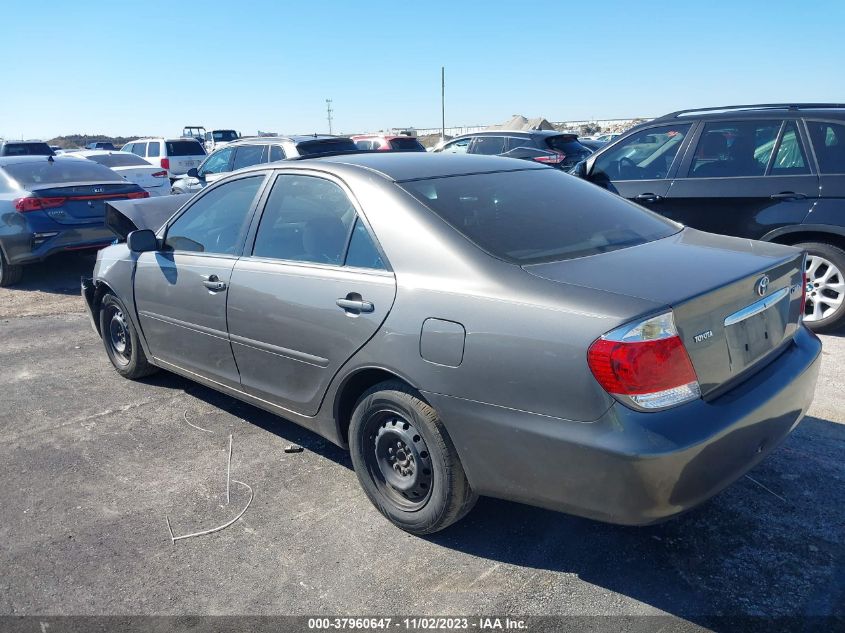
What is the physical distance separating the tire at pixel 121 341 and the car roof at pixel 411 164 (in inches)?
68.4

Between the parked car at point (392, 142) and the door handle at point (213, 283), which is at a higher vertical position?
the parked car at point (392, 142)

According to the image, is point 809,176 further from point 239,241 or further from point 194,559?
point 194,559

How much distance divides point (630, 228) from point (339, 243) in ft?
4.66

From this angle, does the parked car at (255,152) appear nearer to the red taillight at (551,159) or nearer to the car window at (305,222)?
the red taillight at (551,159)

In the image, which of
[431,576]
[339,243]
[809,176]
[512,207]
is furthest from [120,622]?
[809,176]

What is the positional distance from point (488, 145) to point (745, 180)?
9669mm

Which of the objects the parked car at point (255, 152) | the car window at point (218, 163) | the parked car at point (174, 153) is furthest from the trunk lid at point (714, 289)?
the parked car at point (174, 153)

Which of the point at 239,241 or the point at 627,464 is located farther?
the point at 239,241

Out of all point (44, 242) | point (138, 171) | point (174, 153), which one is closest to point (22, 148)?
point (174, 153)

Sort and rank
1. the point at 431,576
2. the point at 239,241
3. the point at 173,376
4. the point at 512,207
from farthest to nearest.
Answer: the point at 173,376 → the point at 239,241 → the point at 512,207 → the point at 431,576

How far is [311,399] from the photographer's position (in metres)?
3.42

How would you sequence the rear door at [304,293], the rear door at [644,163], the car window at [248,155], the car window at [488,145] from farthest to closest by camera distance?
the car window at [488,145], the car window at [248,155], the rear door at [644,163], the rear door at [304,293]

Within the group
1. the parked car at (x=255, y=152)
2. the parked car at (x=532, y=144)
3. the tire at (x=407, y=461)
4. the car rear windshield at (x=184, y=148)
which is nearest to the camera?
the tire at (x=407, y=461)

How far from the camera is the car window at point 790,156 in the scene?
222 inches
